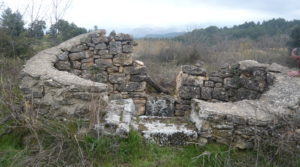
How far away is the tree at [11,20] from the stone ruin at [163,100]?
2.55 meters

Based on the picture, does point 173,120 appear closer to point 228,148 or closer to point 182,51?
point 228,148

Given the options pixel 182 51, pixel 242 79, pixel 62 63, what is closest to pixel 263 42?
pixel 182 51

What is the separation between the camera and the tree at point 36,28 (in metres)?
7.22

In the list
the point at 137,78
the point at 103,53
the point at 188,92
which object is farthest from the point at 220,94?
the point at 103,53

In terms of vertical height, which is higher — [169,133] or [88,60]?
[88,60]

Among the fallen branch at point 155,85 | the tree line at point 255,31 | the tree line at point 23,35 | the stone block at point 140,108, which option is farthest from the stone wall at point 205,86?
the tree line at point 255,31

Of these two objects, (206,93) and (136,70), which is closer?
(206,93)

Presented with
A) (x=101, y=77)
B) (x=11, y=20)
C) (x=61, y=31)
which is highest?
(x=11, y=20)

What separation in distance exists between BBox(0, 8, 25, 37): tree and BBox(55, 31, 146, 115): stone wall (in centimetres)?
269

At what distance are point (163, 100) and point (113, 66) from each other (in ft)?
4.73

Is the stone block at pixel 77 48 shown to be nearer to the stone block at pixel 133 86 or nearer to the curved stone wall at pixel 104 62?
the curved stone wall at pixel 104 62

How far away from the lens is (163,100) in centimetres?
569

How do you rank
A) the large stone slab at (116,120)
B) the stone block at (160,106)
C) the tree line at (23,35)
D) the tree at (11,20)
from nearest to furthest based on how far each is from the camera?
the large stone slab at (116,120)
the stone block at (160,106)
the tree line at (23,35)
the tree at (11,20)

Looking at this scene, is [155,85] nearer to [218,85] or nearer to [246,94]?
[218,85]
